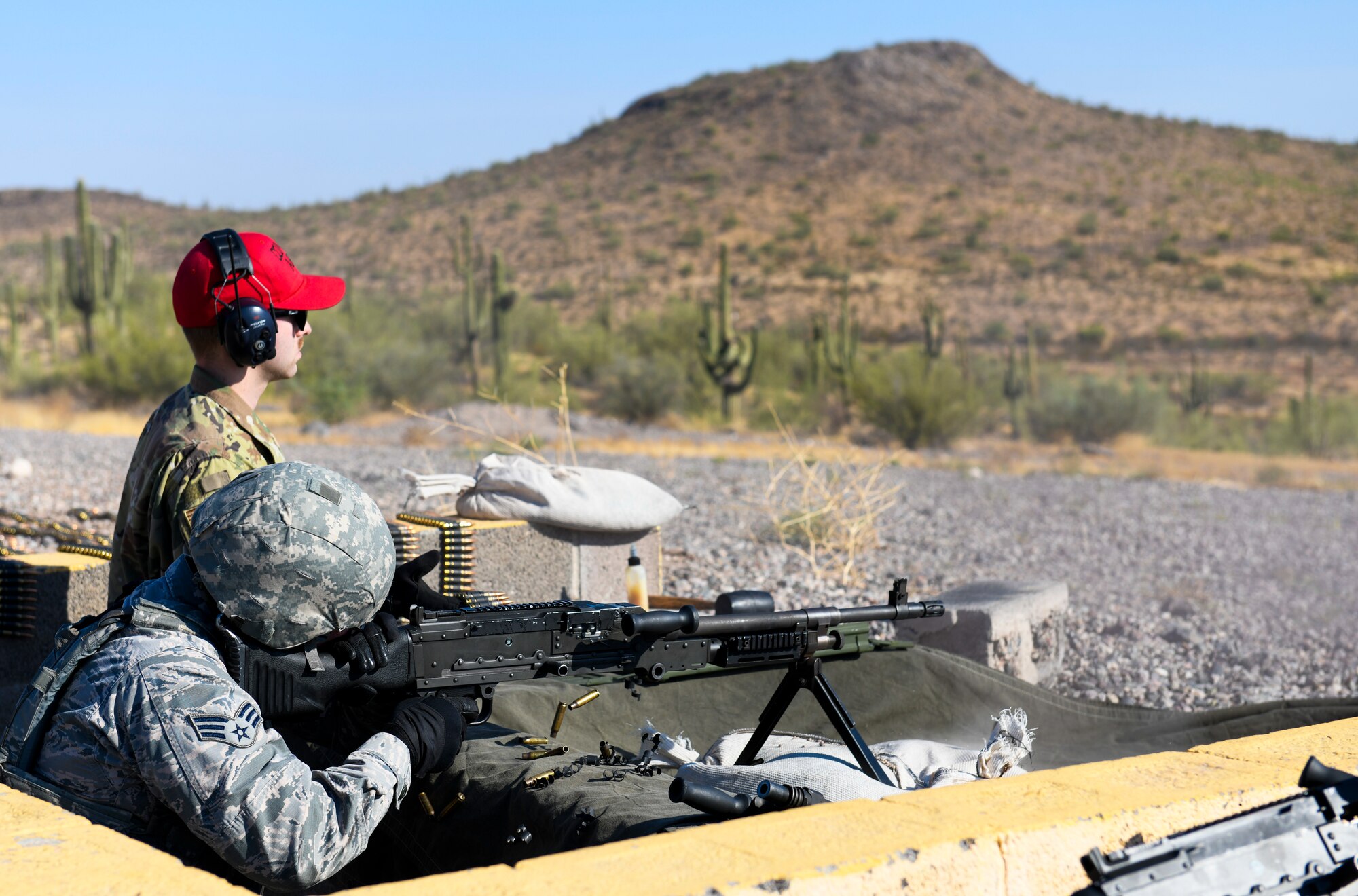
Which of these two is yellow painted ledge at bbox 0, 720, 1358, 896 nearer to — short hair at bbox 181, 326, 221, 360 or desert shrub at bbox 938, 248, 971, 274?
short hair at bbox 181, 326, 221, 360

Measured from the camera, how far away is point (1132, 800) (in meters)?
2.29

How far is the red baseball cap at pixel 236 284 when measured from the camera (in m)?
3.43

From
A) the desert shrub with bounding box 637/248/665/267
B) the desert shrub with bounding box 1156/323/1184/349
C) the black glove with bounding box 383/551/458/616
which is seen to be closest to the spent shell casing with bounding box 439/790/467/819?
the black glove with bounding box 383/551/458/616

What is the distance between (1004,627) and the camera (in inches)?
232

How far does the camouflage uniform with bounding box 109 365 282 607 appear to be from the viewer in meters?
3.30

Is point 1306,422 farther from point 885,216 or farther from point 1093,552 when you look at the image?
point 885,216

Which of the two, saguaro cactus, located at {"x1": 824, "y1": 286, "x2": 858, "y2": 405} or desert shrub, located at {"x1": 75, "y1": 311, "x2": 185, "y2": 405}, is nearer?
desert shrub, located at {"x1": 75, "y1": 311, "x2": 185, "y2": 405}

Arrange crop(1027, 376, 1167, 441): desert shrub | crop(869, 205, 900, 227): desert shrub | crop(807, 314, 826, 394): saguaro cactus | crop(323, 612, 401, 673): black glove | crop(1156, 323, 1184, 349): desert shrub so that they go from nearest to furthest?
crop(323, 612, 401, 673): black glove, crop(807, 314, 826, 394): saguaro cactus, crop(1027, 376, 1167, 441): desert shrub, crop(1156, 323, 1184, 349): desert shrub, crop(869, 205, 900, 227): desert shrub

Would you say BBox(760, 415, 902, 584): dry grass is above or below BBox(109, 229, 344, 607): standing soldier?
below

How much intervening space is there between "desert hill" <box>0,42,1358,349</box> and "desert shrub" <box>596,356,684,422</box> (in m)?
10.3

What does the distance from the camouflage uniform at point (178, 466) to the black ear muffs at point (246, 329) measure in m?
0.14

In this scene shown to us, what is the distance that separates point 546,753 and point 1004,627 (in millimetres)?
3133

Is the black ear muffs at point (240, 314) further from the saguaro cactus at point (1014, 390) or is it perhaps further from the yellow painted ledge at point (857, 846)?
the saguaro cactus at point (1014, 390)

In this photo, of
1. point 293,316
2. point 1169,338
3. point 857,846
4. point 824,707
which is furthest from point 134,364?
point 1169,338
